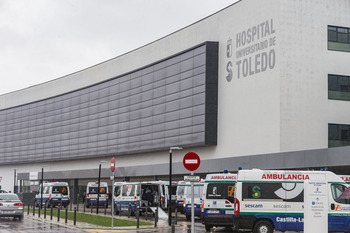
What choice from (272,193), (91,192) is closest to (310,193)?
(272,193)

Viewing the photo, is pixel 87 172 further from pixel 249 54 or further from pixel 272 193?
pixel 272 193

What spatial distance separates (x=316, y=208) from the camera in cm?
1675

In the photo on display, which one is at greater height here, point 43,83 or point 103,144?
point 43,83

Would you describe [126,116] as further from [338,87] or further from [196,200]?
[196,200]

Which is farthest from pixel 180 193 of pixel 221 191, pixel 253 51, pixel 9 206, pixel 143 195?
pixel 221 191

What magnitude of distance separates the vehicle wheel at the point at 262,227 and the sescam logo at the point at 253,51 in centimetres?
2582

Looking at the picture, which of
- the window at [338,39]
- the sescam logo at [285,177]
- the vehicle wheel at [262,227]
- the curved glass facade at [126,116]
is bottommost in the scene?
the vehicle wheel at [262,227]

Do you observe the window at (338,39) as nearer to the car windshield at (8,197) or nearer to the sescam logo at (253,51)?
the sescam logo at (253,51)

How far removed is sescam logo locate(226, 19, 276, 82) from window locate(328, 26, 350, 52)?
5137 mm

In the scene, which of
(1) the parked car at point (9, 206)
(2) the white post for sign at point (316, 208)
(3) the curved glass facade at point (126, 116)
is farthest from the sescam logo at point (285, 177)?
(3) the curved glass facade at point (126, 116)

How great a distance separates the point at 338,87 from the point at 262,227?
28885mm

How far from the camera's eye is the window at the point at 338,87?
48844 mm

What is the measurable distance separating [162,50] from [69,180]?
32.0 metres

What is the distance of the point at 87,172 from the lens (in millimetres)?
78188
